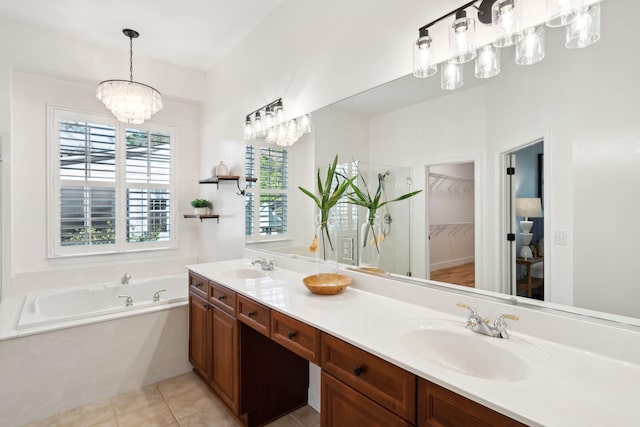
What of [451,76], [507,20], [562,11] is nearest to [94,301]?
[451,76]

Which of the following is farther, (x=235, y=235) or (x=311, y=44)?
(x=235, y=235)

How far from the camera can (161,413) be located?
2.09 m

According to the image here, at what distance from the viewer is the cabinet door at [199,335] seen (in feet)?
7.31

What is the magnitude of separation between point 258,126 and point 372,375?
209cm

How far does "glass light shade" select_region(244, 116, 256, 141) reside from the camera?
267cm

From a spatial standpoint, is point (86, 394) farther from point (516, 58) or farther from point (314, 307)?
point (516, 58)

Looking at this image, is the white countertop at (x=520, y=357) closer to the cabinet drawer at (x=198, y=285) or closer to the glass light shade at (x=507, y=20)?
the cabinet drawer at (x=198, y=285)

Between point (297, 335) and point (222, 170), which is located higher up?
point (222, 170)

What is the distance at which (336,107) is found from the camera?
1976 millimetres

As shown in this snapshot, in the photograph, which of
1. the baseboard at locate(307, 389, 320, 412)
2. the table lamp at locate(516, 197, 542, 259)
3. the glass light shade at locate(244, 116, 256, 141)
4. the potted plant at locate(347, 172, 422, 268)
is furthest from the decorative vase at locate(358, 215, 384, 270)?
the glass light shade at locate(244, 116, 256, 141)

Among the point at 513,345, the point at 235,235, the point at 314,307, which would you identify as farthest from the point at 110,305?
the point at 513,345

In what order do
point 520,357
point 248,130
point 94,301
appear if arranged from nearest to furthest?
1. point 520,357
2. point 248,130
3. point 94,301

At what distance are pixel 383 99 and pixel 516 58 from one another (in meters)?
0.64

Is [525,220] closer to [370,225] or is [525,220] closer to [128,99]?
[370,225]
